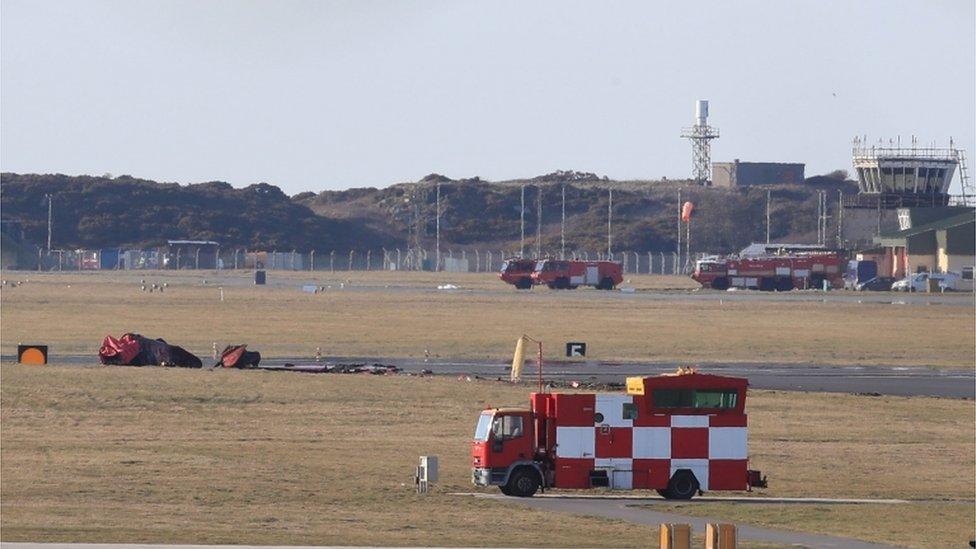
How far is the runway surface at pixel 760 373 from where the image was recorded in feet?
182

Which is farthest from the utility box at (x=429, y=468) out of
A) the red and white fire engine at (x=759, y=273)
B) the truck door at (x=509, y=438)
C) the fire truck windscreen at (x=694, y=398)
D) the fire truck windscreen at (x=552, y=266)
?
the red and white fire engine at (x=759, y=273)

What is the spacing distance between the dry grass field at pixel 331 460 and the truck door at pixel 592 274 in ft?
263

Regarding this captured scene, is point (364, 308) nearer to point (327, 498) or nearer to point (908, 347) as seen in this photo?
point (908, 347)

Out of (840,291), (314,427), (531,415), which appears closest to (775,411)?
(314,427)

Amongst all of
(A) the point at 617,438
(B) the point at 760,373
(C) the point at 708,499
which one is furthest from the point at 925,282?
(A) the point at 617,438

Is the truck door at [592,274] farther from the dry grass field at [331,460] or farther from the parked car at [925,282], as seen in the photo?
the dry grass field at [331,460]

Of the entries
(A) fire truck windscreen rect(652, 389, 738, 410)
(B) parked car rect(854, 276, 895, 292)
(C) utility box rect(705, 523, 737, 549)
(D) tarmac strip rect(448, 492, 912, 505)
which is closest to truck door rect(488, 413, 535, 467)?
(D) tarmac strip rect(448, 492, 912, 505)

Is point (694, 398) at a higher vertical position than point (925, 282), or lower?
lower

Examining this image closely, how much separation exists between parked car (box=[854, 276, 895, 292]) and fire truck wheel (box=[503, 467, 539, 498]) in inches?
4179

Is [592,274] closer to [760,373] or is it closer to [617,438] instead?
[760,373]

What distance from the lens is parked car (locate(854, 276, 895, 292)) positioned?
13562 cm

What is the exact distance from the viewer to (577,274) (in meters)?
133

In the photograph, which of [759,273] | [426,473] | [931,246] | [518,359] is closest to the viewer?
[426,473]

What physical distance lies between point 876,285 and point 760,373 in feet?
259
